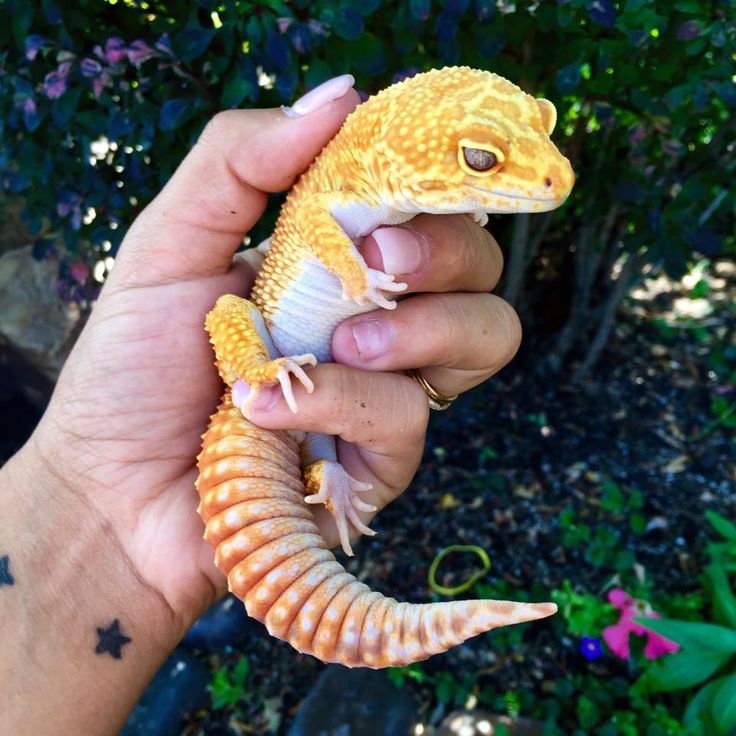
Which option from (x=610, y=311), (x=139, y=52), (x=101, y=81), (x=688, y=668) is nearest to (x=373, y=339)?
(x=139, y=52)

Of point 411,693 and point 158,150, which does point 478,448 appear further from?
point 158,150

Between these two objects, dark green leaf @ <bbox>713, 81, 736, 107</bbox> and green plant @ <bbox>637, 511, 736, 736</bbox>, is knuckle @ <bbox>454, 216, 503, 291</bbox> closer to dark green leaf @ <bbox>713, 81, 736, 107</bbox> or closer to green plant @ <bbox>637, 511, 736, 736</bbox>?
dark green leaf @ <bbox>713, 81, 736, 107</bbox>

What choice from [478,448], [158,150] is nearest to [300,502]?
[158,150]

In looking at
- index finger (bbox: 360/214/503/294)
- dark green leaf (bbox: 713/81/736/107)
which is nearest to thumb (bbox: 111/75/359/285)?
index finger (bbox: 360/214/503/294)

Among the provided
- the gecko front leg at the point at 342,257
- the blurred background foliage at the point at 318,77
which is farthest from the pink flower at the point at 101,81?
the gecko front leg at the point at 342,257

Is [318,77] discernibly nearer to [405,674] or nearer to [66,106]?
[66,106]
